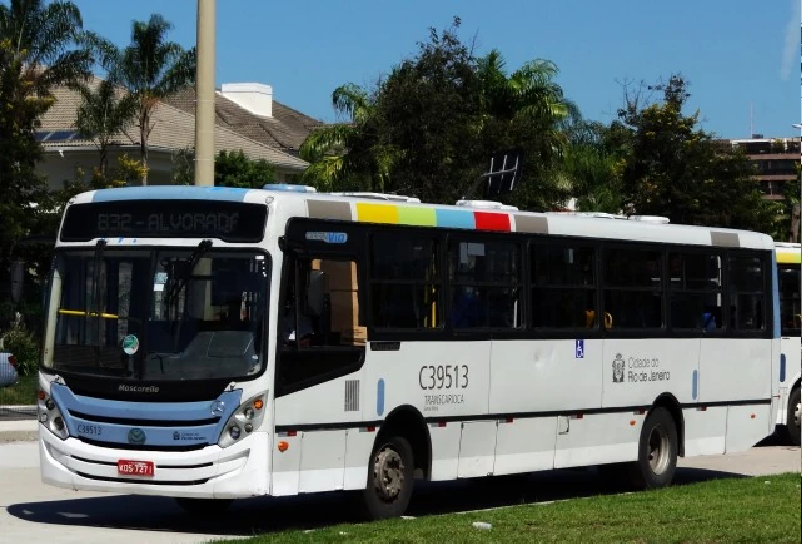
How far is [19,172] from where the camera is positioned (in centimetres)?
3944

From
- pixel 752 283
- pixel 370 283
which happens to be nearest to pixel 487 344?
pixel 370 283

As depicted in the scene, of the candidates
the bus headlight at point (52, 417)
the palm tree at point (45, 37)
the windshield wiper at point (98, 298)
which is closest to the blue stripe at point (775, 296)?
the windshield wiper at point (98, 298)

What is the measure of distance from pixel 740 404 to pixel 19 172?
77.7 ft

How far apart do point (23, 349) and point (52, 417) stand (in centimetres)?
2009

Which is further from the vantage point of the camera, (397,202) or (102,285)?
(397,202)

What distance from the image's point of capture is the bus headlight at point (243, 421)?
1357 cm

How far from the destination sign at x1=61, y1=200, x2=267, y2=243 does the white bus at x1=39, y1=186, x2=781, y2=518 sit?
19 mm

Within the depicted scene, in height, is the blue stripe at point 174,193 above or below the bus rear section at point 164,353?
above

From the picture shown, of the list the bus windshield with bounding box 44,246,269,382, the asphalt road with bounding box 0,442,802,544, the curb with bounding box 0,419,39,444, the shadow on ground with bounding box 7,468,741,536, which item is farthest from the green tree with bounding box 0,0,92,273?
the bus windshield with bounding box 44,246,269,382

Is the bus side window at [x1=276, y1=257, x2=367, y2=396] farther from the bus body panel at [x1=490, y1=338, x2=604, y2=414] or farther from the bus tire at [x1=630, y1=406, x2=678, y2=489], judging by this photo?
the bus tire at [x1=630, y1=406, x2=678, y2=489]

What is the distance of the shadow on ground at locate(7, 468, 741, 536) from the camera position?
1488 centimetres

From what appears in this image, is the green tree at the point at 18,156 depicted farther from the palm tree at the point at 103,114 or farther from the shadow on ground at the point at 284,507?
the shadow on ground at the point at 284,507

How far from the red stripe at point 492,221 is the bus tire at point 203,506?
371 cm

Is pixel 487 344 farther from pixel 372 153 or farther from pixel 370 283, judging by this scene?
pixel 372 153
